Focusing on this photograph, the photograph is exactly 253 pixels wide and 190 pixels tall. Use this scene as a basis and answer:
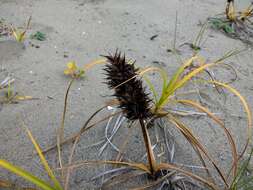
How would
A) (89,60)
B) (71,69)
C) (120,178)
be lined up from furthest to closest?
(89,60) → (71,69) → (120,178)

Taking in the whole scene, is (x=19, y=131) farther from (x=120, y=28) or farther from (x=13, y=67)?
(x=120, y=28)

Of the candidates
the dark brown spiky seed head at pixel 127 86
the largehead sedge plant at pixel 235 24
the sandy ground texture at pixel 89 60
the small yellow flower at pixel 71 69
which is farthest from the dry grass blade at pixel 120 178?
the largehead sedge plant at pixel 235 24

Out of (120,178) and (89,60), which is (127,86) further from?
(89,60)

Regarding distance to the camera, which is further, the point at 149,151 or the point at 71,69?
the point at 71,69

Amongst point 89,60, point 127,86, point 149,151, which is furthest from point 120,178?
point 89,60

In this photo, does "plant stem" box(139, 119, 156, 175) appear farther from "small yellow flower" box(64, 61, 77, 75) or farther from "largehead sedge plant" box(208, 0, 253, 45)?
"largehead sedge plant" box(208, 0, 253, 45)

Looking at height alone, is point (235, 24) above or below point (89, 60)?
above

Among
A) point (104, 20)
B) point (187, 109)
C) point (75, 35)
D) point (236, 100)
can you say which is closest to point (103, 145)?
point (187, 109)

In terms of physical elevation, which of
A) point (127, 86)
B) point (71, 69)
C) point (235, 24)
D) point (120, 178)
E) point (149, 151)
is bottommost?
point (120, 178)
